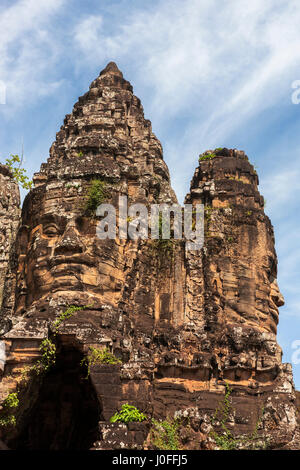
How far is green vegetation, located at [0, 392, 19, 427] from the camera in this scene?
20.6 m

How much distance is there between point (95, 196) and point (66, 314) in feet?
15.2

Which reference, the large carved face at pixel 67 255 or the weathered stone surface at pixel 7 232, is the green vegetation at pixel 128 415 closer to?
the large carved face at pixel 67 255

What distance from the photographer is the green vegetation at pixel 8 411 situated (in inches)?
811

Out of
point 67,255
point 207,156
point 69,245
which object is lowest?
point 67,255

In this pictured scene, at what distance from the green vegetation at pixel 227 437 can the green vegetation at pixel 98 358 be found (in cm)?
413

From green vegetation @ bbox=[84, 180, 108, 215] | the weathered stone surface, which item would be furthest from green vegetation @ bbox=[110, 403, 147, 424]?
green vegetation @ bbox=[84, 180, 108, 215]

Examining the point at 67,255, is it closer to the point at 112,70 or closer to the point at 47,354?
the point at 47,354

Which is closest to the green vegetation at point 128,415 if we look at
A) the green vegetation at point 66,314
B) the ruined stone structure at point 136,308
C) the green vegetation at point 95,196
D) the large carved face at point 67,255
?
the ruined stone structure at point 136,308

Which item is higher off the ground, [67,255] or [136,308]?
[67,255]

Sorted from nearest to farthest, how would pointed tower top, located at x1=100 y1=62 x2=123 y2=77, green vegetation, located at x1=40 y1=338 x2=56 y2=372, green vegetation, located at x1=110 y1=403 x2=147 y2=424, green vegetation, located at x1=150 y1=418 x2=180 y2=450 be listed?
green vegetation, located at x1=110 y1=403 x2=147 y2=424, green vegetation, located at x1=150 y1=418 x2=180 y2=450, green vegetation, located at x1=40 y1=338 x2=56 y2=372, pointed tower top, located at x1=100 y1=62 x2=123 y2=77

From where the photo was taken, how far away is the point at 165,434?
21844 millimetres

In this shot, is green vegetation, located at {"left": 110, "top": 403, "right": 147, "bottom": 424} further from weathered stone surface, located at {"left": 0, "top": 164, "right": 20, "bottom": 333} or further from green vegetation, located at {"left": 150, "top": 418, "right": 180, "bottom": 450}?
weathered stone surface, located at {"left": 0, "top": 164, "right": 20, "bottom": 333}

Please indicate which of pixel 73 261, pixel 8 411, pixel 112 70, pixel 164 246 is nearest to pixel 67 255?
pixel 73 261

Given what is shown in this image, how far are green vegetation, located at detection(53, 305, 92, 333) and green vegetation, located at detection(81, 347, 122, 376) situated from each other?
4.32 ft
